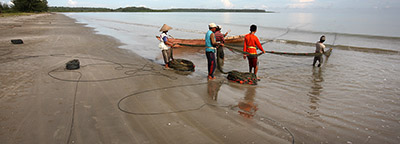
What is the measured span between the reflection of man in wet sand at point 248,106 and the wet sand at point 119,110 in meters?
0.02

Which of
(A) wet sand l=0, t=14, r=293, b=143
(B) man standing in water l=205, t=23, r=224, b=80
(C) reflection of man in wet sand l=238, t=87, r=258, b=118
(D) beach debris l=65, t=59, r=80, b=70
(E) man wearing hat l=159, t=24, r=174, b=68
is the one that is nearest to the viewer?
(A) wet sand l=0, t=14, r=293, b=143

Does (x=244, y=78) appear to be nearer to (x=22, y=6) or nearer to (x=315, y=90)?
(x=315, y=90)

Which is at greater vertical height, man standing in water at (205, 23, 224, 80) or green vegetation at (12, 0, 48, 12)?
green vegetation at (12, 0, 48, 12)

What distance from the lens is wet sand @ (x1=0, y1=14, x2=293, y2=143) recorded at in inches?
137

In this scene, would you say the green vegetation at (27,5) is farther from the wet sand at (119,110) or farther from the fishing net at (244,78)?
the fishing net at (244,78)

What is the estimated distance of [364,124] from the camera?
425 cm

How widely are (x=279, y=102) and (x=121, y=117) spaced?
3.64 meters

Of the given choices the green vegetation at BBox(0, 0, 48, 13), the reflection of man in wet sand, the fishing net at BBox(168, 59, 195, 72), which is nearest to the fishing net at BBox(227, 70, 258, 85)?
the reflection of man in wet sand

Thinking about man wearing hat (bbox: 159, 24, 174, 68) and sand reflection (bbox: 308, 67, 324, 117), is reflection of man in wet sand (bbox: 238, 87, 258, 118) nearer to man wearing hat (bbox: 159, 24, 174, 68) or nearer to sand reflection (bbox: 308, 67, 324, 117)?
sand reflection (bbox: 308, 67, 324, 117)

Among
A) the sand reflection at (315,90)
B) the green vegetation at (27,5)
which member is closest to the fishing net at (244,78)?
the sand reflection at (315,90)

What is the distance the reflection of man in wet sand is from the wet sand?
0.02 m

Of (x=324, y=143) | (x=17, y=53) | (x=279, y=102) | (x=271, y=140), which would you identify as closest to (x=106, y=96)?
(x=271, y=140)

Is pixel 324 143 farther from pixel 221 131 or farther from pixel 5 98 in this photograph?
pixel 5 98

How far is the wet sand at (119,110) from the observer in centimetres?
348
